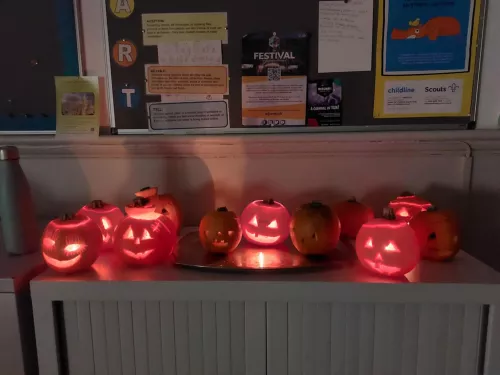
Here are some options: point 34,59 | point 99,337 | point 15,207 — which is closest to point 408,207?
point 99,337

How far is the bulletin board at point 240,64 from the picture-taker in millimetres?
1225

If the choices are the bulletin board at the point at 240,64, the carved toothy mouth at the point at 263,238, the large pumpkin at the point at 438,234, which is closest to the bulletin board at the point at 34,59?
the bulletin board at the point at 240,64

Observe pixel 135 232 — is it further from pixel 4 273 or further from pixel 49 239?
pixel 4 273

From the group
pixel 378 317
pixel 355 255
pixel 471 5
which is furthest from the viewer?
pixel 471 5

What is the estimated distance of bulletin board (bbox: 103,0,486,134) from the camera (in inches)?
48.2

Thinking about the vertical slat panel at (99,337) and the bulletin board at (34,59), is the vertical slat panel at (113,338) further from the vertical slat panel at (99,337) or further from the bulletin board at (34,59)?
the bulletin board at (34,59)

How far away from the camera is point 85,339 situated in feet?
3.22

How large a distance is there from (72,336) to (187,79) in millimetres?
767

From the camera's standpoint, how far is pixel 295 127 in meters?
1.29

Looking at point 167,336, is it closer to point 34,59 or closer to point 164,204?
point 164,204

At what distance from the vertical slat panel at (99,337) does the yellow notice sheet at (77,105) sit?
0.57 meters

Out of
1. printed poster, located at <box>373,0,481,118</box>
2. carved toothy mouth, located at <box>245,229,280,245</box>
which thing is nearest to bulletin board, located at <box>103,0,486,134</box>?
printed poster, located at <box>373,0,481,118</box>

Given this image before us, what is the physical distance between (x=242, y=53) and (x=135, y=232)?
62 centimetres

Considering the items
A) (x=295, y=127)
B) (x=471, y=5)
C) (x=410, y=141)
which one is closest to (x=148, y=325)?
(x=295, y=127)
